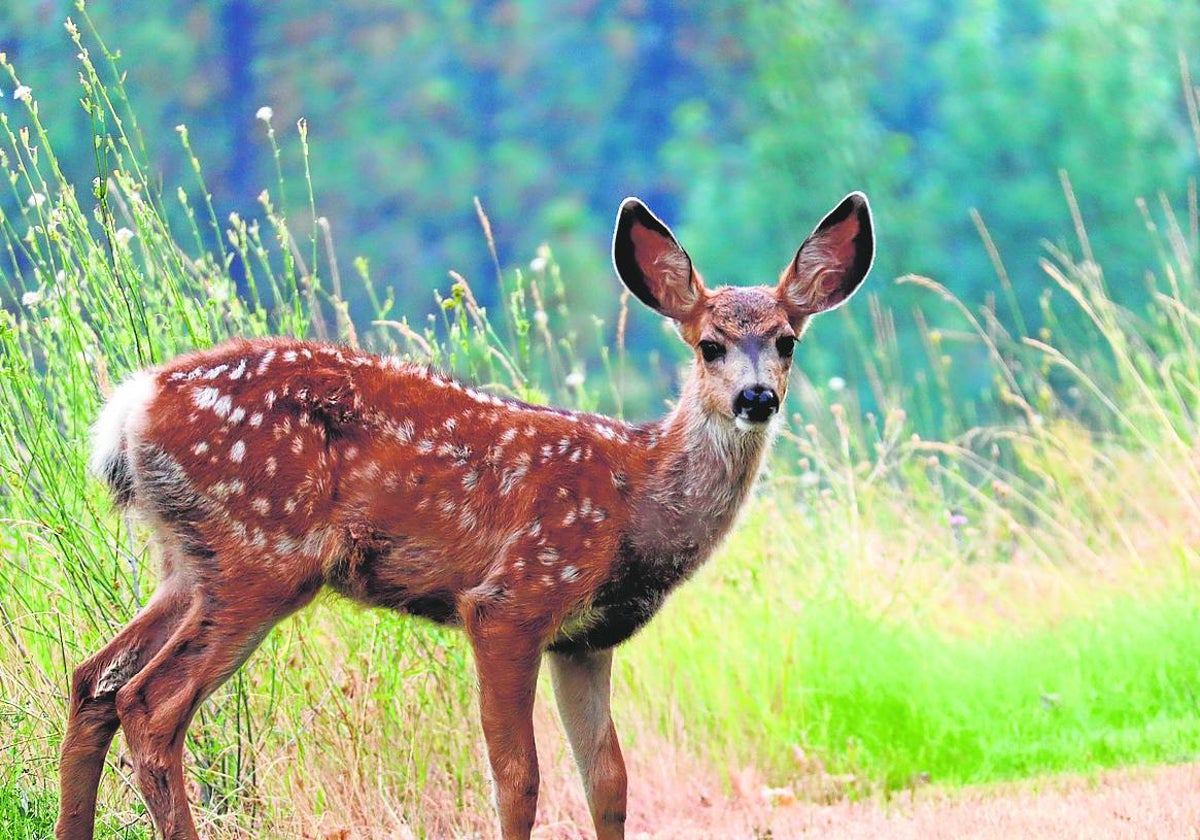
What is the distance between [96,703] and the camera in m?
5.17

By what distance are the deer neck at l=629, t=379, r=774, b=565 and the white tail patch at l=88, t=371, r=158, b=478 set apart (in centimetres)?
150

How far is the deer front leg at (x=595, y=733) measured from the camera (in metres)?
5.43

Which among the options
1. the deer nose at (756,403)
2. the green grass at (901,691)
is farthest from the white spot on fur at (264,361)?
the green grass at (901,691)

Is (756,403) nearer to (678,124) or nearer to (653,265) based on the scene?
(653,265)

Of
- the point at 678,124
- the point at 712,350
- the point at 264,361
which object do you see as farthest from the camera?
the point at 678,124

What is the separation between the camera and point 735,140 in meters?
28.8

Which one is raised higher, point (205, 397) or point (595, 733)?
point (205, 397)

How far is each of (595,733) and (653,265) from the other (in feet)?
4.87

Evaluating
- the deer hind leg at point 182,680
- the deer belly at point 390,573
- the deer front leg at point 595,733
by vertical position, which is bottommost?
the deer front leg at point 595,733

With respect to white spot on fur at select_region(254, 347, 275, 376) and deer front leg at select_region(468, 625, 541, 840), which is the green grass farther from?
white spot on fur at select_region(254, 347, 275, 376)

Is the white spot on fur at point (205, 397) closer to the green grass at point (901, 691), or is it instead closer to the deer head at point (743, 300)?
the deer head at point (743, 300)

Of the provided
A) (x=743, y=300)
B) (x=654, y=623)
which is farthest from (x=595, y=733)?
(x=654, y=623)

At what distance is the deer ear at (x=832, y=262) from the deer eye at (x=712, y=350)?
36cm

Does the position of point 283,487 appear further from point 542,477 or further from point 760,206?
point 760,206
